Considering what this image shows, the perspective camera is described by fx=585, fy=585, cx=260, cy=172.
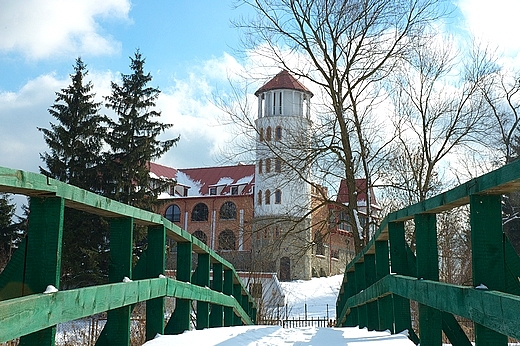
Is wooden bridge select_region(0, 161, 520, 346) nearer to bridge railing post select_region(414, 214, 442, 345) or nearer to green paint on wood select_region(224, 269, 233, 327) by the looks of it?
bridge railing post select_region(414, 214, 442, 345)

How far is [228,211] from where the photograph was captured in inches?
2018

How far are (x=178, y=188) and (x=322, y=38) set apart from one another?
3808 cm

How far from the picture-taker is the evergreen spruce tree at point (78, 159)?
27344 millimetres

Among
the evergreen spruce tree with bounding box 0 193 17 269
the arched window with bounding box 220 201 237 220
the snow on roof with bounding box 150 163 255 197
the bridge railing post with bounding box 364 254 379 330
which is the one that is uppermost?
the snow on roof with bounding box 150 163 255 197

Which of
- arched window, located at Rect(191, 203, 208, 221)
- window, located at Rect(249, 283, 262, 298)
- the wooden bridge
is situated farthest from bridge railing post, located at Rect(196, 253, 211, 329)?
arched window, located at Rect(191, 203, 208, 221)

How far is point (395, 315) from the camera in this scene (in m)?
4.57

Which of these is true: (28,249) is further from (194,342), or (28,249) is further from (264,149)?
(264,149)

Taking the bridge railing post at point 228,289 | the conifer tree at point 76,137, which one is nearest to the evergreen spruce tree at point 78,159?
the conifer tree at point 76,137

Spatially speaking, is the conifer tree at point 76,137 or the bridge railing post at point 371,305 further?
the conifer tree at point 76,137

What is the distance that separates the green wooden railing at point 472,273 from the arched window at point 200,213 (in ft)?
159

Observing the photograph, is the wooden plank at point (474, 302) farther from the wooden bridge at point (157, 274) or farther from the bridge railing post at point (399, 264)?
the bridge railing post at point (399, 264)

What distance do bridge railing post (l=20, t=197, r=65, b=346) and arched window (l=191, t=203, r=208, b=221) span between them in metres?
50.2

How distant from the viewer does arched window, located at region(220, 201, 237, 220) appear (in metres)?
50.8

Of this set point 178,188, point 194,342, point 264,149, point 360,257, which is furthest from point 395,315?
point 178,188
